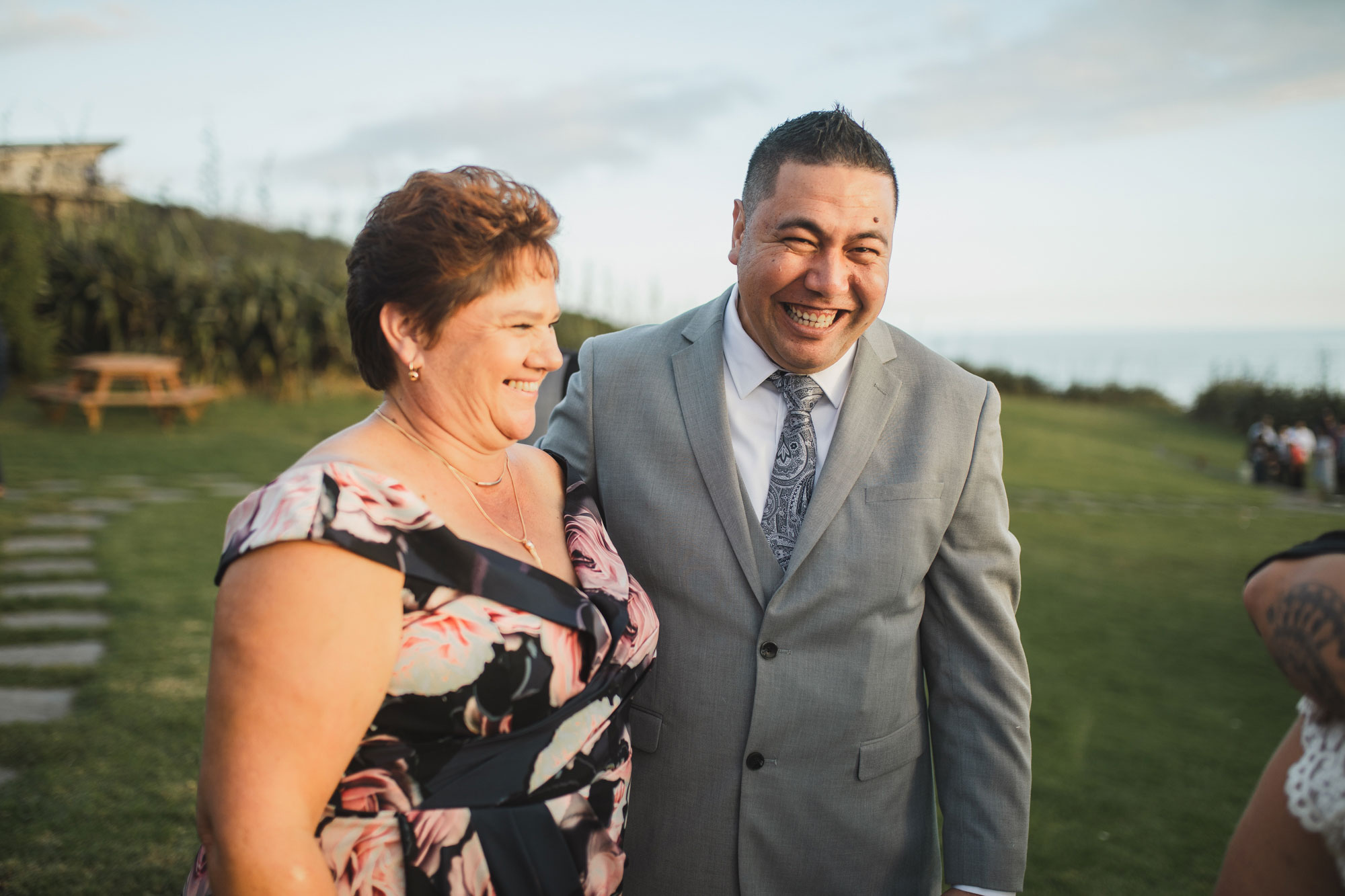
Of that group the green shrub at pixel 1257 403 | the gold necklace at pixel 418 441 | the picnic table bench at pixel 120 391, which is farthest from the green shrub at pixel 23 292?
the green shrub at pixel 1257 403

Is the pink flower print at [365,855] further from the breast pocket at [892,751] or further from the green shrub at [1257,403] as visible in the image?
the green shrub at [1257,403]

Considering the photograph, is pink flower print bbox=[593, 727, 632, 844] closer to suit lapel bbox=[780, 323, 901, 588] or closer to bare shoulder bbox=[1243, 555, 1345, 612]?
suit lapel bbox=[780, 323, 901, 588]

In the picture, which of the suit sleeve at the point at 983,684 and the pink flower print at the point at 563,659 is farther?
the suit sleeve at the point at 983,684

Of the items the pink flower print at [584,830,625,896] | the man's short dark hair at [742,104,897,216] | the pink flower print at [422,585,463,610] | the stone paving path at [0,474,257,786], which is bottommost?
the stone paving path at [0,474,257,786]

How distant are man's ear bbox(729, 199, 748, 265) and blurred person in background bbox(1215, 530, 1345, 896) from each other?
1.36m

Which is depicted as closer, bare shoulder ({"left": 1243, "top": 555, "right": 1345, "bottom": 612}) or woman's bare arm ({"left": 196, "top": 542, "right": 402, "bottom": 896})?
bare shoulder ({"left": 1243, "top": 555, "right": 1345, "bottom": 612})

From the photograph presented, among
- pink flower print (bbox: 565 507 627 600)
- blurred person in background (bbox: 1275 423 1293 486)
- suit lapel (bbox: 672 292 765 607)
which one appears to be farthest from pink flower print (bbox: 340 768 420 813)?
blurred person in background (bbox: 1275 423 1293 486)

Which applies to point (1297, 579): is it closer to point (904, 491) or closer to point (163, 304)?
point (904, 491)

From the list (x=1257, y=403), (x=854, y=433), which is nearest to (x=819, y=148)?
(x=854, y=433)

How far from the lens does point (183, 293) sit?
10.7 metres

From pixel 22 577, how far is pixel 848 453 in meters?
5.16

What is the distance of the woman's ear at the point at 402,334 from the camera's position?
1589 millimetres

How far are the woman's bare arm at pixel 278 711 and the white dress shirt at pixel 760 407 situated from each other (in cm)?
101

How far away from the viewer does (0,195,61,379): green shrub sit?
9.38 metres
